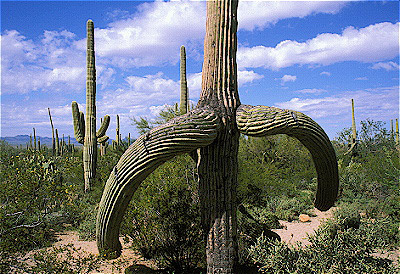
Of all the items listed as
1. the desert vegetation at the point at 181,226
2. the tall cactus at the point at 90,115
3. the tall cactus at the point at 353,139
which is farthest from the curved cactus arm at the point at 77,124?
the tall cactus at the point at 353,139

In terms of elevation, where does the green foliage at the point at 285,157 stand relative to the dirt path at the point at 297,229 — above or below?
above

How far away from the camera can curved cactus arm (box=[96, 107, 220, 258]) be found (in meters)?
3.50

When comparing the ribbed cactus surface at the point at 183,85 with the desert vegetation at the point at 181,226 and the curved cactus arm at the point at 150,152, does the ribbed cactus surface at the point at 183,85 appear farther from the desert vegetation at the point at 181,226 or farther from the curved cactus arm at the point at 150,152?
the curved cactus arm at the point at 150,152

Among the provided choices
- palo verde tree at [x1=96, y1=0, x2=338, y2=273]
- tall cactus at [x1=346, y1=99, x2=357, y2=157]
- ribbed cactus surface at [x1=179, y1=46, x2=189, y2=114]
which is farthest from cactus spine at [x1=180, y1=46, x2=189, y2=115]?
tall cactus at [x1=346, y1=99, x2=357, y2=157]

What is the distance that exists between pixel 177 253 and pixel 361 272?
2645mm

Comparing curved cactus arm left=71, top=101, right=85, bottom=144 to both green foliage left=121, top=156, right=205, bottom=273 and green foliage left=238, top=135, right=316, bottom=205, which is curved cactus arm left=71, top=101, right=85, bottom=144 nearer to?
green foliage left=238, top=135, right=316, bottom=205

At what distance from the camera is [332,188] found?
452cm

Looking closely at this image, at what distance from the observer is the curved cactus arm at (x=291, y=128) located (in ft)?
11.9

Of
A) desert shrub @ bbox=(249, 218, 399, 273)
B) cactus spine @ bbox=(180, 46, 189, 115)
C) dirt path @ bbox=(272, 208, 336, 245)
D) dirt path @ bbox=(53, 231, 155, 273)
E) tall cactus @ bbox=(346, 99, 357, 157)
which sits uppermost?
cactus spine @ bbox=(180, 46, 189, 115)

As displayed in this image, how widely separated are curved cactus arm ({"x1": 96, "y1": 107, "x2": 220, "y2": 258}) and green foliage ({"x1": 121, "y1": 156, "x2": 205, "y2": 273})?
151cm

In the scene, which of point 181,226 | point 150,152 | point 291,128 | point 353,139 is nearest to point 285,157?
point 353,139

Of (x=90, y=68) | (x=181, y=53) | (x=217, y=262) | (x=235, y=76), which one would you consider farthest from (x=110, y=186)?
(x=181, y=53)

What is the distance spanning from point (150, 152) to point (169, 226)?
2216 mm

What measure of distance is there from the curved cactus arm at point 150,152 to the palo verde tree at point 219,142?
0.01 m
